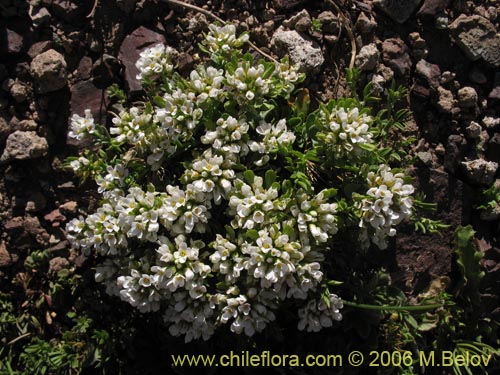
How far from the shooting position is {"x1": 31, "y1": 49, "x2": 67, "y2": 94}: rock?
14.7ft

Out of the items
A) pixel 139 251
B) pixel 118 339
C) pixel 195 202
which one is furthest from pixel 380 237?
pixel 118 339

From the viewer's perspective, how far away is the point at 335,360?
4312 millimetres

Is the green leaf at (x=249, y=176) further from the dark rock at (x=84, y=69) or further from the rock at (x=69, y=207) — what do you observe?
the dark rock at (x=84, y=69)

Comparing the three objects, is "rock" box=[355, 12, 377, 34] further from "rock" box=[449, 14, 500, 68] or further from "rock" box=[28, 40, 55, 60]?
"rock" box=[28, 40, 55, 60]

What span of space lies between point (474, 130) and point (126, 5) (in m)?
3.16

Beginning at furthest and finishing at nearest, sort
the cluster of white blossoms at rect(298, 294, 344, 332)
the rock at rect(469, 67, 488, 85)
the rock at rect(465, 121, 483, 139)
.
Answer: the rock at rect(469, 67, 488, 85)
the rock at rect(465, 121, 483, 139)
the cluster of white blossoms at rect(298, 294, 344, 332)

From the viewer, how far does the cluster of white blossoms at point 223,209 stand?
10.9 ft

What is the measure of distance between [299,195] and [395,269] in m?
1.77

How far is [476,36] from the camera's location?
4.71 meters

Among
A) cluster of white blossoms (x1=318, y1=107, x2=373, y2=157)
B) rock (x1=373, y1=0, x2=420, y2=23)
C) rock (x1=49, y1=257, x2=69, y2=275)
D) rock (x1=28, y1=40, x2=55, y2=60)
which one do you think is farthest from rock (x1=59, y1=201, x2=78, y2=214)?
rock (x1=373, y1=0, x2=420, y2=23)

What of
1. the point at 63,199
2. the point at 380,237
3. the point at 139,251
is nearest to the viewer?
the point at 380,237

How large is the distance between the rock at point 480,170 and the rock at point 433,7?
1324 millimetres

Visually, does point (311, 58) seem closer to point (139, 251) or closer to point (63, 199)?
point (139, 251)

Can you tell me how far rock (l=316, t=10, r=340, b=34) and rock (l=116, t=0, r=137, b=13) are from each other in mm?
1583
